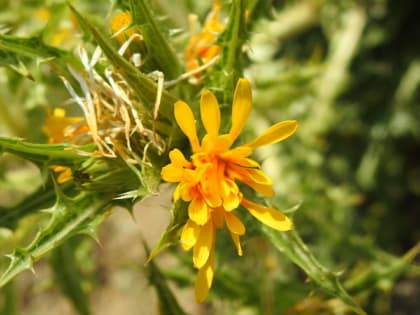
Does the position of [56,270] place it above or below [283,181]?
above

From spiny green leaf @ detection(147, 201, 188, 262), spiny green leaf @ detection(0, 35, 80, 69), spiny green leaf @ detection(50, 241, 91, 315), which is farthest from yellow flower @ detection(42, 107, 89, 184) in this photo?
spiny green leaf @ detection(50, 241, 91, 315)

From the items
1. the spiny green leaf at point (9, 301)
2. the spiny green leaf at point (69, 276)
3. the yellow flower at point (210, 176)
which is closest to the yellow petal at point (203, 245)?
the yellow flower at point (210, 176)

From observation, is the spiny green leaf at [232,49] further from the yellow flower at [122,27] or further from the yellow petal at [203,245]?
the yellow petal at [203,245]

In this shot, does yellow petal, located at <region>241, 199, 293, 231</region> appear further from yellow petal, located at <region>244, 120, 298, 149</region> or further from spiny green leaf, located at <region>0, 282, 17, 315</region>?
spiny green leaf, located at <region>0, 282, 17, 315</region>

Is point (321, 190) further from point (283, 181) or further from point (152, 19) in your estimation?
point (152, 19)

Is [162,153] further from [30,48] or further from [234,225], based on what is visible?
[30,48]

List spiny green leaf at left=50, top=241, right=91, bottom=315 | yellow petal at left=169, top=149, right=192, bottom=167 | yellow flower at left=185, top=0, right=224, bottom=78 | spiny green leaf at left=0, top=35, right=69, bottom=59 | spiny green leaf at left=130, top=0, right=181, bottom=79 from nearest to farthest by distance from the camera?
yellow petal at left=169, top=149, right=192, bottom=167 → spiny green leaf at left=130, top=0, right=181, bottom=79 → spiny green leaf at left=0, top=35, right=69, bottom=59 → yellow flower at left=185, top=0, right=224, bottom=78 → spiny green leaf at left=50, top=241, right=91, bottom=315

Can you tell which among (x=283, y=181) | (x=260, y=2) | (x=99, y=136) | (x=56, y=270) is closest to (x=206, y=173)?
(x=99, y=136)
